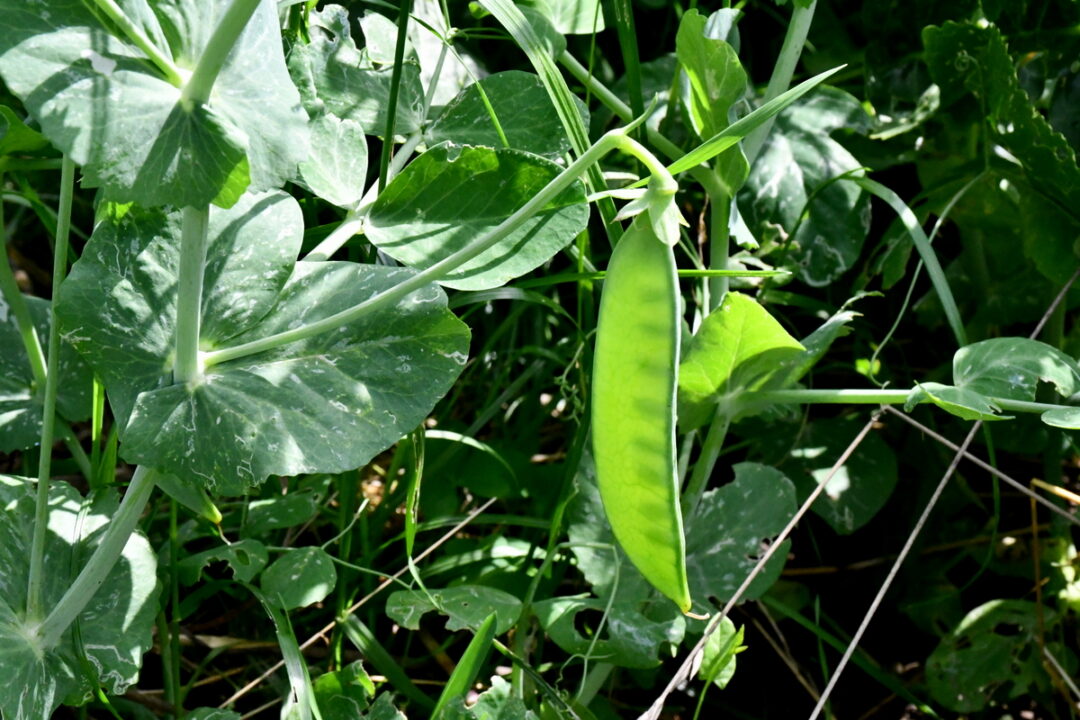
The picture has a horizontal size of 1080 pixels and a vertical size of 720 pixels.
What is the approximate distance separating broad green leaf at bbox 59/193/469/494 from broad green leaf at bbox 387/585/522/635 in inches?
9.3

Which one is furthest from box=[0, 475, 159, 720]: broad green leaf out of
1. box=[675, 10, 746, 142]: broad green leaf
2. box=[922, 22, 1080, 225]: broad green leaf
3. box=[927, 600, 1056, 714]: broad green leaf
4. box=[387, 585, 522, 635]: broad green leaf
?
box=[922, 22, 1080, 225]: broad green leaf

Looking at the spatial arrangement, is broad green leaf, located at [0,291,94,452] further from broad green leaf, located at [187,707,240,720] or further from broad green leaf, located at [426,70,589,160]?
broad green leaf, located at [426,70,589,160]

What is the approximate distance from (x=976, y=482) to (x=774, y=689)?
1.42 feet

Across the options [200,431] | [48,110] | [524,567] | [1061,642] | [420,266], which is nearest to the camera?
[48,110]

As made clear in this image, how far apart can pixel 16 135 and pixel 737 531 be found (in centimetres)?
83

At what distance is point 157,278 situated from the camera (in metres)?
0.89

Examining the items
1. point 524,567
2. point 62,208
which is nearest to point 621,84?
point 524,567

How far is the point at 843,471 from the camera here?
1.38 meters

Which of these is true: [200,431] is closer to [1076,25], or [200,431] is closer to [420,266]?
[420,266]

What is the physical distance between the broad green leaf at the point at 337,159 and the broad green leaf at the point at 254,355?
0.06m

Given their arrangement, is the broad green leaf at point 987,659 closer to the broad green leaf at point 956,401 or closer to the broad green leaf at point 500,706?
the broad green leaf at point 956,401

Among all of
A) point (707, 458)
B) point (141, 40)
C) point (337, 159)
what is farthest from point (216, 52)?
point (707, 458)

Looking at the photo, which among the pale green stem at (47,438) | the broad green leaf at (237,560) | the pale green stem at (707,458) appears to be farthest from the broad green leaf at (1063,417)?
the pale green stem at (47,438)

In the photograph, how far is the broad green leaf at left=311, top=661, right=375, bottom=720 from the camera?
973 mm
